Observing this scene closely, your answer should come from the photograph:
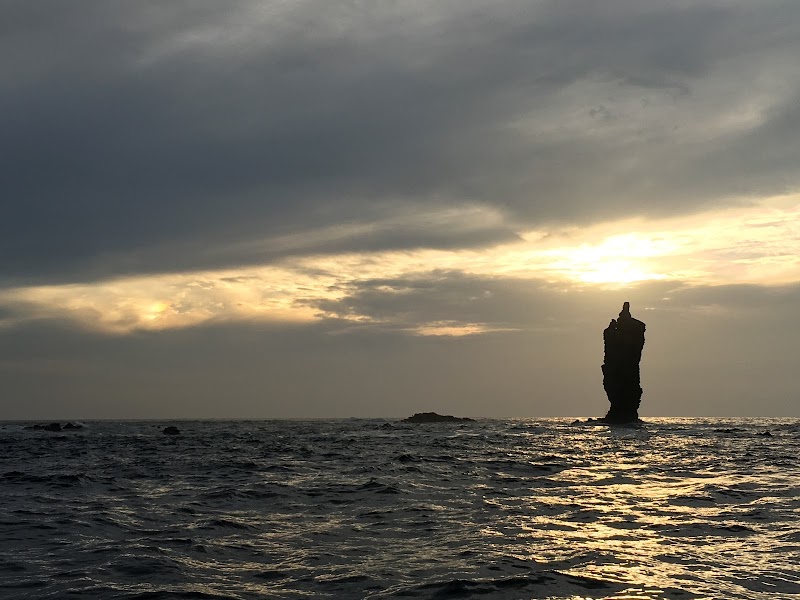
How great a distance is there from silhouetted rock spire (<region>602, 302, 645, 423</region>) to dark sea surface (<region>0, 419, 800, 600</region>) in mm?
88800

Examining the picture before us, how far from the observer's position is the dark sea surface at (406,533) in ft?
44.6

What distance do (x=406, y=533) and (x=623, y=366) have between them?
111 metres

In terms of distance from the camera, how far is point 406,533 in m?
19.0

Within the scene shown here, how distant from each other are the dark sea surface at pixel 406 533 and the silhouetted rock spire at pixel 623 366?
88.8 metres

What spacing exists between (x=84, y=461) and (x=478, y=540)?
117ft

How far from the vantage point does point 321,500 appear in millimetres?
25609

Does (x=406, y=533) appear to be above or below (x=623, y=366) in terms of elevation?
below

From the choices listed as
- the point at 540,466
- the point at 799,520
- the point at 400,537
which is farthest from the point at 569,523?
the point at 540,466

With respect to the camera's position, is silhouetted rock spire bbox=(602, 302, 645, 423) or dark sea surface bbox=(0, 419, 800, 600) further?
silhouetted rock spire bbox=(602, 302, 645, 423)

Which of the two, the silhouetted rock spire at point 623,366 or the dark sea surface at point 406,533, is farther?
the silhouetted rock spire at point 623,366

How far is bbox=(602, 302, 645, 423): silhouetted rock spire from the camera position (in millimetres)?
122375

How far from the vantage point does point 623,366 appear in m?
123

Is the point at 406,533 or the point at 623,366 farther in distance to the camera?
the point at 623,366

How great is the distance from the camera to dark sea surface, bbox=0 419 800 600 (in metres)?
13.6
